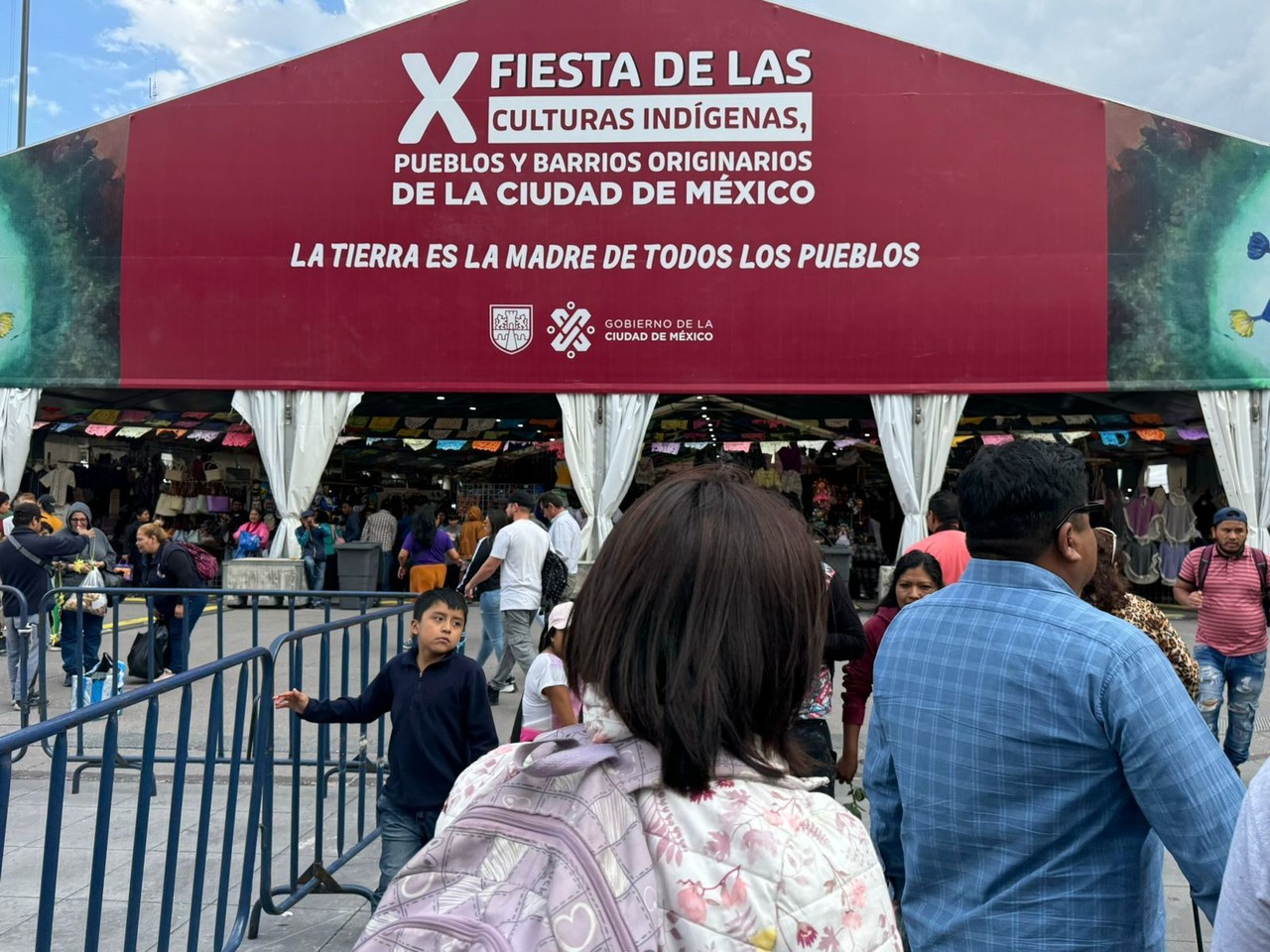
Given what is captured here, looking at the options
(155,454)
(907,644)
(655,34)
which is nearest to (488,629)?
(907,644)

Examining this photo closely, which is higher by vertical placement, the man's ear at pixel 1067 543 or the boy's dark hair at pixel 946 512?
the boy's dark hair at pixel 946 512

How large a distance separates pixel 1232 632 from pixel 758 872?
607 centimetres

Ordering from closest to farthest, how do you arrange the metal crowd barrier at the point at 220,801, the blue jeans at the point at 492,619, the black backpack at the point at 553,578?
the metal crowd barrier at the point at 220,801
the black backpack at the point at 553,578
the blue jeans at the point at 492,619

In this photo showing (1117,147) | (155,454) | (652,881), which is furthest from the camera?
(155,454)

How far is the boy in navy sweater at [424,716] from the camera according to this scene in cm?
389

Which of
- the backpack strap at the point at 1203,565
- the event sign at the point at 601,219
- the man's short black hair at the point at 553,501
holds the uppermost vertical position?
the event sign at the point at 601,219

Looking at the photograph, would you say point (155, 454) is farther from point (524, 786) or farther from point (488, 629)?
point (524, 786)

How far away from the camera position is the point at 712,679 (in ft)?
4.05

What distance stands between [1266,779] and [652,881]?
73cm

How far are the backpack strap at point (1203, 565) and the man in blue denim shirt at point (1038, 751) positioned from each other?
4.90m

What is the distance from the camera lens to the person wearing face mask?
173 inches

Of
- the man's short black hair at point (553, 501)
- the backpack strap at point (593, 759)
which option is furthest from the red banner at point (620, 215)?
the backpack strap at point (593, 759)

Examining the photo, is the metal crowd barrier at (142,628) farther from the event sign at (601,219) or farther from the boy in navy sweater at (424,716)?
the event sign at (601,219)

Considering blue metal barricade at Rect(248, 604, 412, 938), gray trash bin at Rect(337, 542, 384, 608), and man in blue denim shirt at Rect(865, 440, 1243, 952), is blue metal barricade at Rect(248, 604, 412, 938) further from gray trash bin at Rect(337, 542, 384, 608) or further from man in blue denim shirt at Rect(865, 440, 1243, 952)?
gray trash bin at Rect(337, 542, 384, 608)
